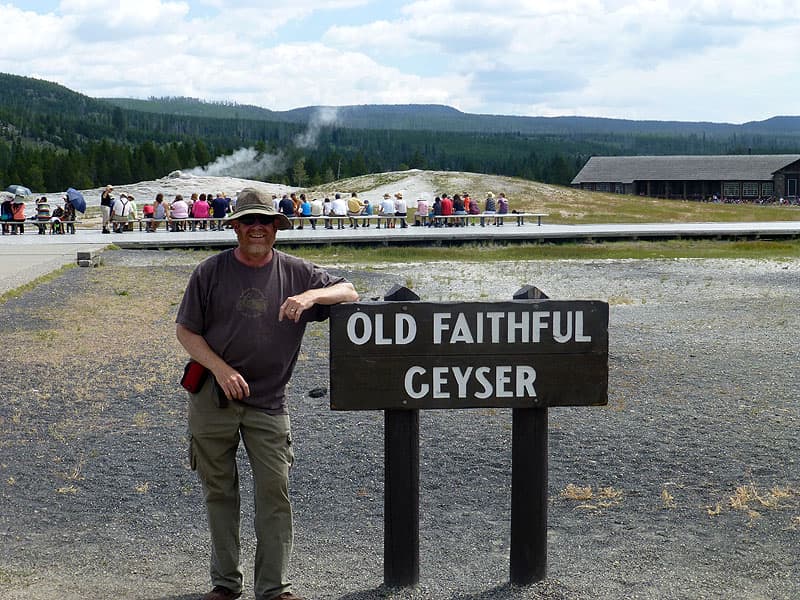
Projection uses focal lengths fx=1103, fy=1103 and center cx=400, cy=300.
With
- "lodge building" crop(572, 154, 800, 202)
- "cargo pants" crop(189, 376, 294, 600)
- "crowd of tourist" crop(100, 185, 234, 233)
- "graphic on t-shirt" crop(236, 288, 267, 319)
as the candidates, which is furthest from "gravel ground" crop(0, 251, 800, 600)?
"lodge building" crop(572, 154, 800, 202)

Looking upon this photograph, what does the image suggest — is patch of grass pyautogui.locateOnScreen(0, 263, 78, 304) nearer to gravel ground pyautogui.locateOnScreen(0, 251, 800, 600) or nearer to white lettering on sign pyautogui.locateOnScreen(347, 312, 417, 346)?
gravel ground pyautogui.locateOnScreen(0, 251, 800, 600)

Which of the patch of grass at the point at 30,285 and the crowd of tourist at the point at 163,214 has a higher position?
the crowd of tourist at the point at 163,214

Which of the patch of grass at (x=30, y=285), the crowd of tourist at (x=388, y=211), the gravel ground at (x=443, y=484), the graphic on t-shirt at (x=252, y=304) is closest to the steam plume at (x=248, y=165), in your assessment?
the crowd of tourist at (x=388, y=211)

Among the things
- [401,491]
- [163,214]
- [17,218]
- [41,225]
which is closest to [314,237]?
[163,214]

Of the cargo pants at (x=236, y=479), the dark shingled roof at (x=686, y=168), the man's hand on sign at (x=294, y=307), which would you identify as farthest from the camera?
the dark shingled roof at (x=686, y=168)

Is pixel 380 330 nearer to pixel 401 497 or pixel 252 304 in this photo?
pixel 252 304

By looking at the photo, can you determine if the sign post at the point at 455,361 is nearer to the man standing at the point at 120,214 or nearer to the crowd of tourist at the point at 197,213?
the crowd of tourist at the point at 197,213

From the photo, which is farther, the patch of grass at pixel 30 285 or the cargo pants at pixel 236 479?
the patch of grass at pixel 30 285

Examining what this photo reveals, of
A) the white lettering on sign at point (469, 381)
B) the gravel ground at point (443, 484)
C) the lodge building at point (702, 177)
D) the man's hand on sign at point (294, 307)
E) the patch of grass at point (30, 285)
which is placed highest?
the lodge building at point (702, 177)

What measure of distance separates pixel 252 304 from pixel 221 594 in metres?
1.09

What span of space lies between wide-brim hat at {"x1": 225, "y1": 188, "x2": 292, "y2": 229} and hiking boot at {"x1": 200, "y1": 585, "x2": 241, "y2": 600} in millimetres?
1353

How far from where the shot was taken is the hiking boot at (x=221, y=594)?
4.06 metres

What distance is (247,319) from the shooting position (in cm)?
389

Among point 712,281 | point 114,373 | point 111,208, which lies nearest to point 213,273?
point 114,373
